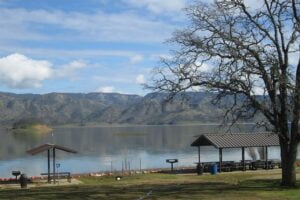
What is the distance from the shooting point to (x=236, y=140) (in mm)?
46438

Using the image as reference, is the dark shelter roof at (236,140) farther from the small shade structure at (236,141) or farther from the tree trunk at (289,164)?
the tree trunk at (289,164)

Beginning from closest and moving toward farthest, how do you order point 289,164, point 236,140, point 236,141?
point 289,164 → point 236,141 → point 236,140

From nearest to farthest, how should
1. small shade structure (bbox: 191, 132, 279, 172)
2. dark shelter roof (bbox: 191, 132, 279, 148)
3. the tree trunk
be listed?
the tree trunk
small shade structure (bbox: 191, 132, 279, 172)
dark shelter roof (bbox: 191, 132, 279, 148)

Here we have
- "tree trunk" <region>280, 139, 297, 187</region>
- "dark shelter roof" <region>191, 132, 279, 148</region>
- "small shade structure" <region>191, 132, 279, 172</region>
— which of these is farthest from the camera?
"dark shelter roof" <region>191, 132, 279, 148</region>

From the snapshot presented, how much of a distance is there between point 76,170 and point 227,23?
38.7 meters

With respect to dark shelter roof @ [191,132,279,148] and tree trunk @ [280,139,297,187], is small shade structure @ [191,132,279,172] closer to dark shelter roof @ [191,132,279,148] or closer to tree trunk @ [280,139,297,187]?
dark shelter roof @ [191,132,279,148]

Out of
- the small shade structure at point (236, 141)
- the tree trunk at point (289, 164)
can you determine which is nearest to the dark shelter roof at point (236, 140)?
the small shade structure at point (236, 141)

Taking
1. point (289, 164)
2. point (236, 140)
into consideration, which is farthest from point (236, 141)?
point (289, 164)

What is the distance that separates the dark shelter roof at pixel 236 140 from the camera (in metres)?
45.6

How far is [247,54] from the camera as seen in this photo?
83.6ft

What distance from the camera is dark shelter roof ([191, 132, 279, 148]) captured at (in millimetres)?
45562

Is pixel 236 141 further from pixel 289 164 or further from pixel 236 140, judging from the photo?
pixel 289 164

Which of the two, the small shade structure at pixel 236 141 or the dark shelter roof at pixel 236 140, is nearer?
the small shade structure at pixel 236 141

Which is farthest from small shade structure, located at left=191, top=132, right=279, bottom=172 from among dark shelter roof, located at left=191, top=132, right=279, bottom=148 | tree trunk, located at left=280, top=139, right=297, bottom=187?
tree trunk, located at left=280, top=139, right=297, bottom=187
